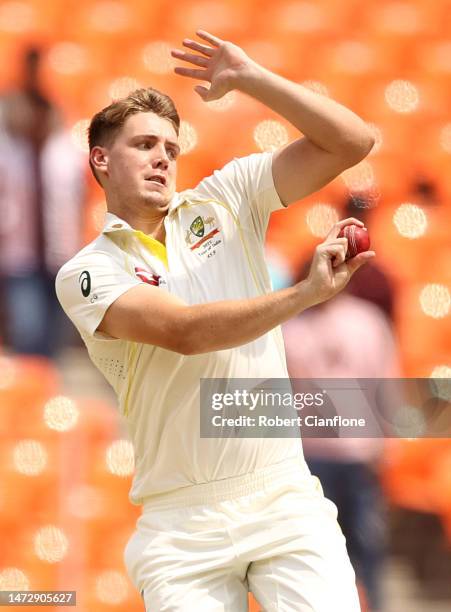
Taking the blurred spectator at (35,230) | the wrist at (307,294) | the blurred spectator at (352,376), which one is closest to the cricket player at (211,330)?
the wrist at (307,294)

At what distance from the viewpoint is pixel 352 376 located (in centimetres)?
281

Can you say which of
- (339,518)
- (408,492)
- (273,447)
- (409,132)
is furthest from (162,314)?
(409,132)

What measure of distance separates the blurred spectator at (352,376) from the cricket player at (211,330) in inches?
42.2

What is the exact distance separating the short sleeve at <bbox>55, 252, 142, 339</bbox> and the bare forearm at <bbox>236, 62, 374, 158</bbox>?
1.18 feet

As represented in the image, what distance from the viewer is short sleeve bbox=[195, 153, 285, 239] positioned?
175 centimetres

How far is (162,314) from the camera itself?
1569mm

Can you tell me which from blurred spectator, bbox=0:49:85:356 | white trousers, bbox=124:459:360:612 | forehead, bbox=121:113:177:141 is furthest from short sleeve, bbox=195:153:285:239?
blurred spectator, bbox=0:49:85:356

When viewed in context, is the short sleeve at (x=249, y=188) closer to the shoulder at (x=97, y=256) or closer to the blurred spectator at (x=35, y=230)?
the shoulder at (x=97, y=256)

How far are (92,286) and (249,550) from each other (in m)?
0.49

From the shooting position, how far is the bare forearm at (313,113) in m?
1.60

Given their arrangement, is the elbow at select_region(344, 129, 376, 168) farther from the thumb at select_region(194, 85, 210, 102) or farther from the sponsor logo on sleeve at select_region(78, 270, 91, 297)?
the sponsor logo on sleeve at select_region(78, 270, 91, 297)

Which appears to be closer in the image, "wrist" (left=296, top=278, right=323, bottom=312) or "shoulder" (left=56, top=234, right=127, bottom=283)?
"wrist" (left=296, top=278, right=323, bottom=312)

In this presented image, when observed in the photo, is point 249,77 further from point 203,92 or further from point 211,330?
point 211,330

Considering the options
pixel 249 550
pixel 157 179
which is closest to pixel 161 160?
pixel 157 179
